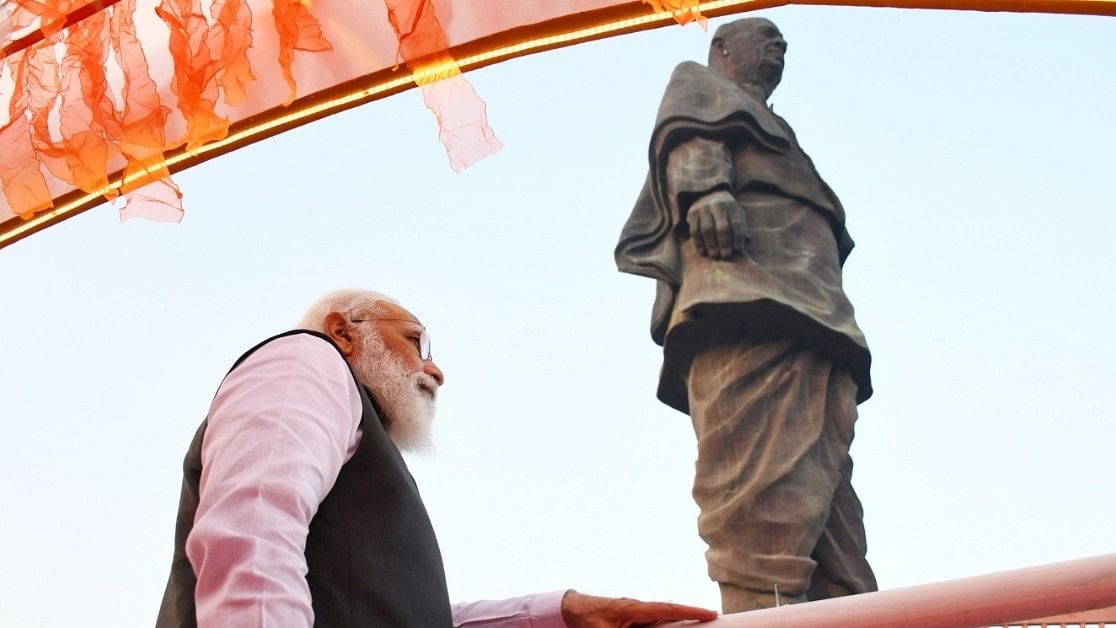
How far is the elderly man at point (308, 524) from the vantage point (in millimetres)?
792

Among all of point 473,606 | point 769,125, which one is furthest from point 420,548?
point 769,125

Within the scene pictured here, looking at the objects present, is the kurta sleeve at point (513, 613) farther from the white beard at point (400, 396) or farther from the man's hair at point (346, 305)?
the man's hair at point (346, 305)

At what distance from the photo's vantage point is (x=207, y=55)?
119 cm

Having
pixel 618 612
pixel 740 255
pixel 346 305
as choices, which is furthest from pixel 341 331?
pixel 740 255

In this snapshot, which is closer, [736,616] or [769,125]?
[736,616]

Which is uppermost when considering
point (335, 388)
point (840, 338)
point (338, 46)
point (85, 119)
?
point (840, 338)

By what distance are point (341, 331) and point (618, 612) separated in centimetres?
48

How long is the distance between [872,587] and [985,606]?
113 inches

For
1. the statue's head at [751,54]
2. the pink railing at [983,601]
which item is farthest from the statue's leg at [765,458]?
the pink railing at [983,601]

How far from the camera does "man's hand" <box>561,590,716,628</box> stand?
830 mm

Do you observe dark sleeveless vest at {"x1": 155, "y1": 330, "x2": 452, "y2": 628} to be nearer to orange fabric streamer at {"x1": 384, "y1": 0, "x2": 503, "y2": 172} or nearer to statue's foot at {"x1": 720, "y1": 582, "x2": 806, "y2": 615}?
orange fabric streamer at {"x1": 384, "y1": 0, "x2": 503, "y2": 172}

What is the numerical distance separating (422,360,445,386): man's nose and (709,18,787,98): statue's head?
3098 millimetres

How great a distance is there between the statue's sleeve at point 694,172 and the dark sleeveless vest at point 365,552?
9.13 ft

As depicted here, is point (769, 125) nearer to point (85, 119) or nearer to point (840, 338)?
point (840, 338)
